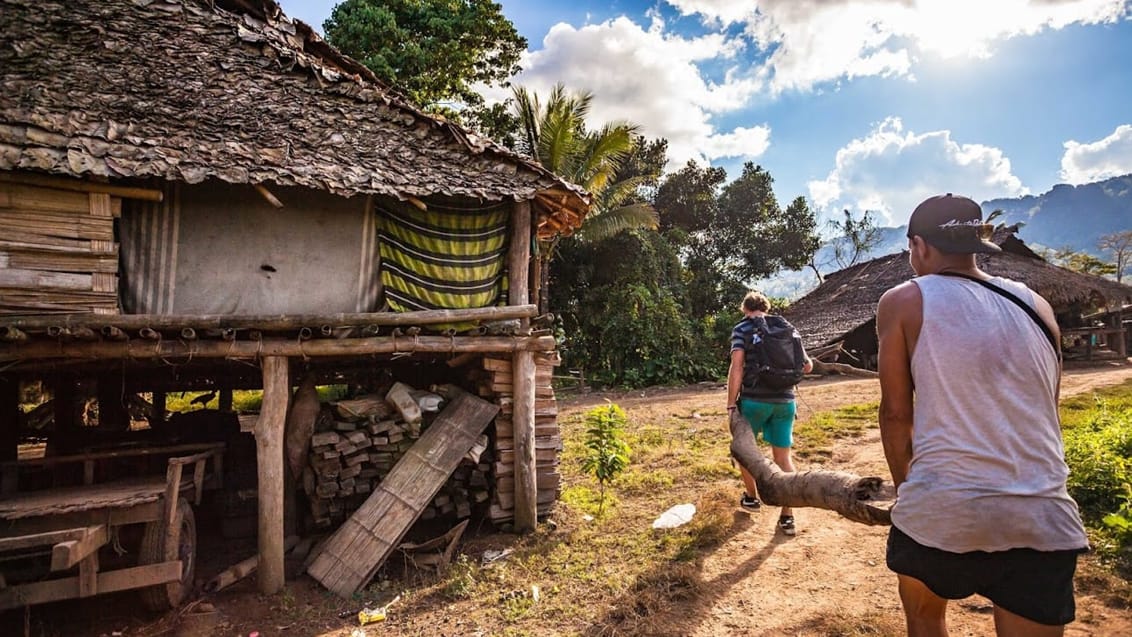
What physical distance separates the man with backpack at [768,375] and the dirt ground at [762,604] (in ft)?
2.81

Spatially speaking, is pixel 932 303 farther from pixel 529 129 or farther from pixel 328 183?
pixel 529 129

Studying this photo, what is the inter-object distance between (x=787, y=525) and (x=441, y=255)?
4.70 meters

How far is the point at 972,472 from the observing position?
199 cm

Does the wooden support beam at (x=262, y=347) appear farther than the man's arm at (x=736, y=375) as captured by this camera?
No

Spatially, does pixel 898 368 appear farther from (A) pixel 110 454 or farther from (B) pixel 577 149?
(B) pixel 577 149

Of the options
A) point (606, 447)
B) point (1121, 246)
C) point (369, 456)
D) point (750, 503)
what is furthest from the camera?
point (1121, 246)

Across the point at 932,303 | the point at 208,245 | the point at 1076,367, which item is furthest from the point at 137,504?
the point at 1076,367

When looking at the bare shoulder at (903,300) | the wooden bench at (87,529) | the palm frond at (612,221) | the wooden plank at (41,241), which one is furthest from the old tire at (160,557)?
the palm frond at (612,221)

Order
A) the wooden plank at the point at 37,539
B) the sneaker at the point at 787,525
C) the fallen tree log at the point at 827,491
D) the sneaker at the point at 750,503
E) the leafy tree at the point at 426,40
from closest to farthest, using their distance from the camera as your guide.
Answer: the fallen tree log at the point at 827,491, the wooden plank at the point at 37,539, the sneaker at the point at 787,525, the sneaker at the point at 750,503, the leafy tree at the point at 426,40

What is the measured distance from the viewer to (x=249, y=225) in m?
5.96

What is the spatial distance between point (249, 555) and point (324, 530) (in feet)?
2.78

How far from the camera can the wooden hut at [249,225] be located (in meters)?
4.94

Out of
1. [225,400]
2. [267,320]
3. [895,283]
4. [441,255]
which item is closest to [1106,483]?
[441,255]

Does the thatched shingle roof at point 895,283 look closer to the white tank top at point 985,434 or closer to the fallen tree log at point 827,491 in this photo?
the fallen tree log at point 827,491
